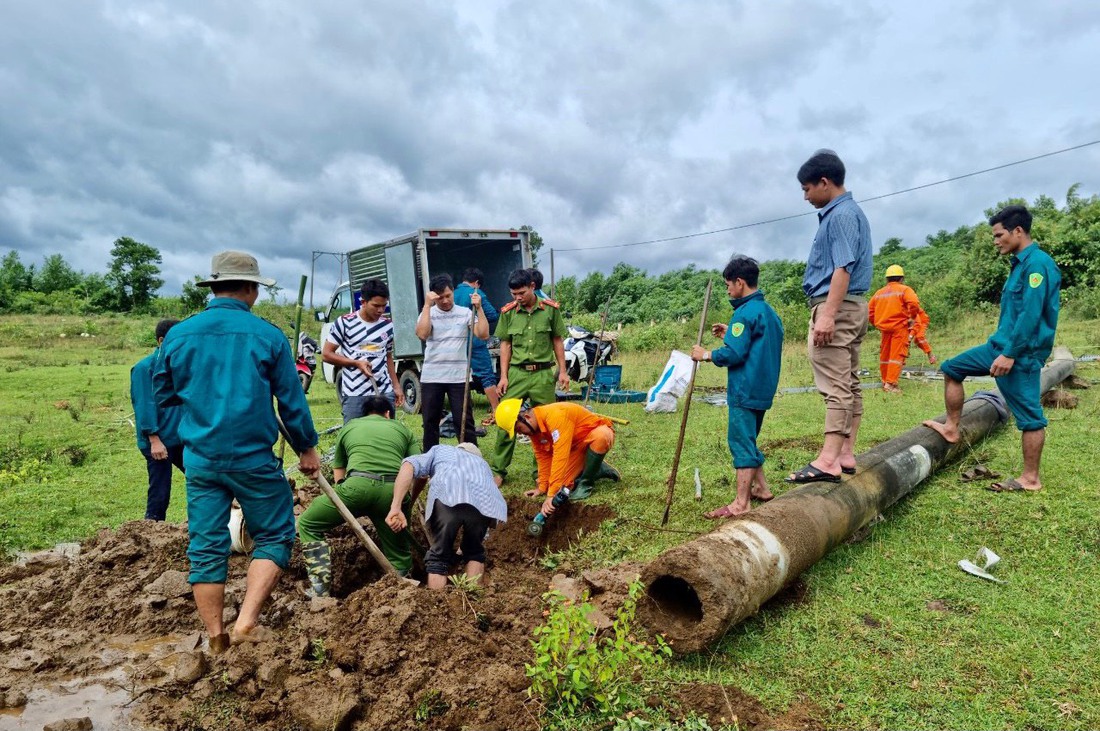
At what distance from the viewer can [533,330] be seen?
5988 mm

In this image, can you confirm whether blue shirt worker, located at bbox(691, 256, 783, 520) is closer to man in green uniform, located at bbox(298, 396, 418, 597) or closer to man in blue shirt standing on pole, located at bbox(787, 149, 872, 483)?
man in blue shirt standing on pole, located at bbox(787, 149, 872, 483)

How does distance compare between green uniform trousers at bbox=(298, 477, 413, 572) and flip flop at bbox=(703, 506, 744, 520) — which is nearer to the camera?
green uniform trousers at bbox=(298, 477, 413, 572)

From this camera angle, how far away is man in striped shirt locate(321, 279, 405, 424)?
5.67 metres

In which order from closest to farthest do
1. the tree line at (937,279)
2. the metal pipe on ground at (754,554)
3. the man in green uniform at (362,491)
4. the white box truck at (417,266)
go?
the metal pipe on ground at (754,554) → the man in green uniform at (362,491) → the white box truck at (417,266) → the tree line at (937,279)

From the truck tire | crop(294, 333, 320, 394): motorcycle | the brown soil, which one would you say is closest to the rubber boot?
the brown soil

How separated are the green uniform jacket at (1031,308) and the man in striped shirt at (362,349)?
453 centimetres

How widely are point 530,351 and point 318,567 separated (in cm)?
261

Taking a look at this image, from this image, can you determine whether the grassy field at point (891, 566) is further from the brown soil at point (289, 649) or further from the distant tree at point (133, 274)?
the distant tree at point (133, 274)

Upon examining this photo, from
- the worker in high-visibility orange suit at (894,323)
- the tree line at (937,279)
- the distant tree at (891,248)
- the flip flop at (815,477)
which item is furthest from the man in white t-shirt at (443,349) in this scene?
the distant tree at (891,248)

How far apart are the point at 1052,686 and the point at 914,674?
0.49m

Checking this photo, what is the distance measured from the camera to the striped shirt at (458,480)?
3.90 metres

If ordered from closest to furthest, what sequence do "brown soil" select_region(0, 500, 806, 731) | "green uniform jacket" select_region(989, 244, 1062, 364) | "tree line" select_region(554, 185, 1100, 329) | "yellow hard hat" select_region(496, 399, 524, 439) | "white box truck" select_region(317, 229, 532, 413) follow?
"brown soil" select_region(0, 500, 806, 731)
"green uniform jacket" select_region(989, 244, 1062, 364)
"yellow hard hat" select_region(496, 399, 524, 439)
"white box truck" select_region(317, 229, 532, 413)
"tree line" select_region(554, 185, 1100, 329)

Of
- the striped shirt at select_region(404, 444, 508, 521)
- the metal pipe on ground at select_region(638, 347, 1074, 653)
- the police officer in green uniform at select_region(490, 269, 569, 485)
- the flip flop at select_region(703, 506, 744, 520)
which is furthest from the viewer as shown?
the police officer in green uniform at select_region(490, 269, 569, 485)

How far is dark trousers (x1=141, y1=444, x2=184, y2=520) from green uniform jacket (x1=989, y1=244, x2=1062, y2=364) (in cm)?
578
